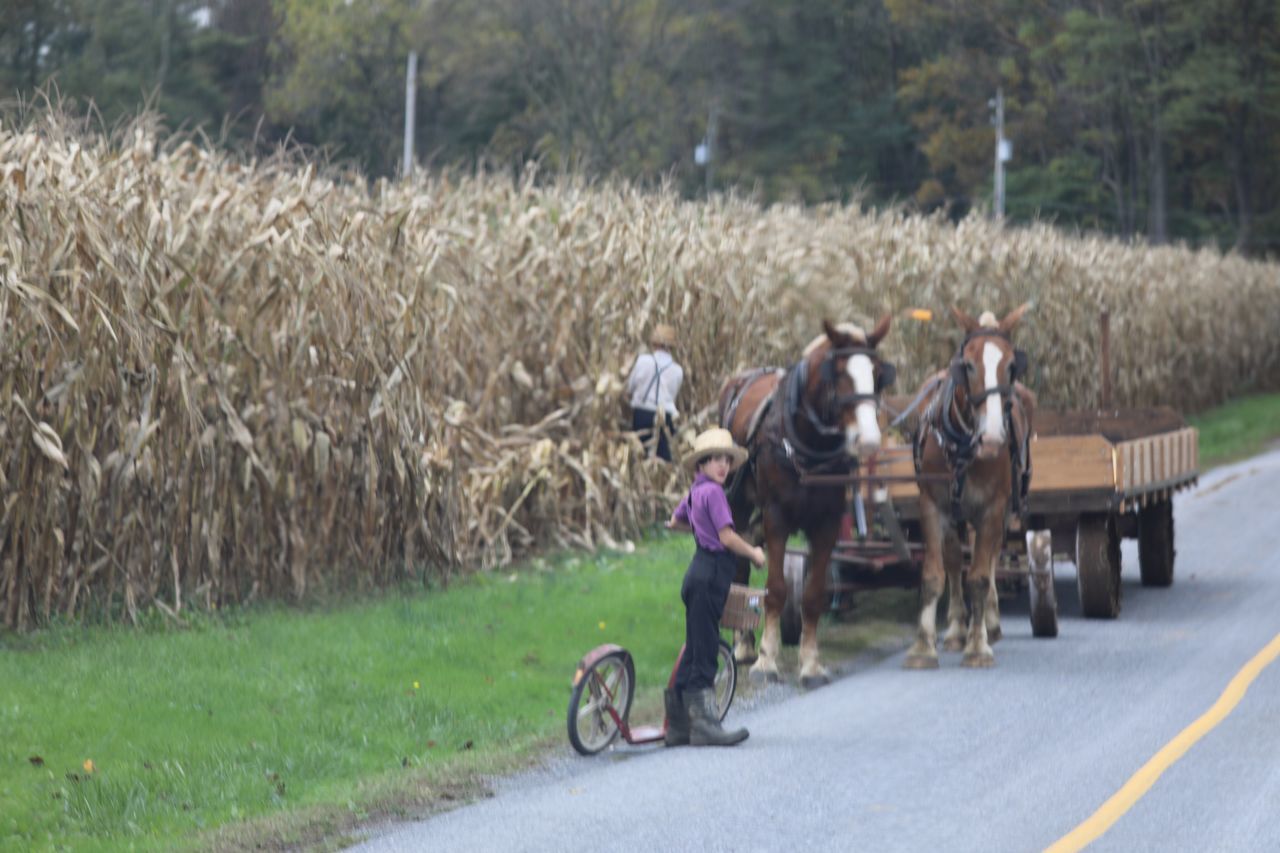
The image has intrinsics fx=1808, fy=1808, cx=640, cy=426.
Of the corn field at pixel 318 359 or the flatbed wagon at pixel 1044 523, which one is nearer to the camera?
the corn field at pixel 318 359

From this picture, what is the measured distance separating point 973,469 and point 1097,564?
2163mm

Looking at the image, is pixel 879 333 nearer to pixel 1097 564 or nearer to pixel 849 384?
pixel 849 384

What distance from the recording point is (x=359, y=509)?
13492mm

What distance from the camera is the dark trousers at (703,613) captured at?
372 inches

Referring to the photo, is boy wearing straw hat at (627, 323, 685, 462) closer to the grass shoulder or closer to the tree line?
the grass shoulder

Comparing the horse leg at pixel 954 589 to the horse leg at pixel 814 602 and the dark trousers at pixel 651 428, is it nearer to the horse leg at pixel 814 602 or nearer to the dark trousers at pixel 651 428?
the horse leg at pixel 814 602

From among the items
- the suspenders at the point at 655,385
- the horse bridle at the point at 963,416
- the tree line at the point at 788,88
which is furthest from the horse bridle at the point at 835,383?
the tree line at the point at 788,88

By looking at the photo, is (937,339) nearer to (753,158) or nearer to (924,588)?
(924,588)


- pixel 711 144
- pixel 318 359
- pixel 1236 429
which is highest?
pixel 711 144

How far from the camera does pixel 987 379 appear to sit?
1179cm

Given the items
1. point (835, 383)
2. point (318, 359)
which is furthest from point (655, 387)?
point (835, 383)

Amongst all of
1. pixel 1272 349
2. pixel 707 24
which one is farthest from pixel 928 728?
pixel 707 24

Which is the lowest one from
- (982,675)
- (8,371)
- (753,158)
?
(982,675)

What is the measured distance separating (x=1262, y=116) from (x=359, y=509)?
61.8 metres
